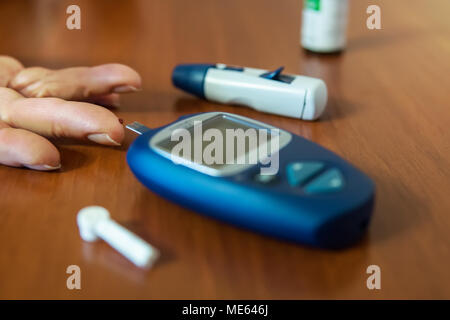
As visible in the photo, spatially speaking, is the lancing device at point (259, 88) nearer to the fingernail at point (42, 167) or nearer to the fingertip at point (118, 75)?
the fingertip at point (118, 75)

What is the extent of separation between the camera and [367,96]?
29.4 inches

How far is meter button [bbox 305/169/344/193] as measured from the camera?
1.46 feet

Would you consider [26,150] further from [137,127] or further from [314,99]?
[314,99]

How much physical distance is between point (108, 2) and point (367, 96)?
22.2 inches

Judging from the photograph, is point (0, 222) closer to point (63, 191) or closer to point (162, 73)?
point (63, 191)

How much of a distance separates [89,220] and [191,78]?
304 mm

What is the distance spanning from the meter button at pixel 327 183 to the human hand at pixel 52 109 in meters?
0.22

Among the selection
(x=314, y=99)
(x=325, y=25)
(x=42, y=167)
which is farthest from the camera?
(x=325, y=25)

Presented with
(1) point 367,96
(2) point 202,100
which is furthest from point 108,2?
(1) point 367,96

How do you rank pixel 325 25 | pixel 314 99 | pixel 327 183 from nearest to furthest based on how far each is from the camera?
pixel 327 183 → pixel 314 99 → pixel 325 25

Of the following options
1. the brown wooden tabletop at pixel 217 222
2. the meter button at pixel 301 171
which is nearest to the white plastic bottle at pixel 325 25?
the brown wooden tabletop at pixel 217 222

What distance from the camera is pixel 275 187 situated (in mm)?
452

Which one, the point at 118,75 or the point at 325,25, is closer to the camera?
the point at 118,75

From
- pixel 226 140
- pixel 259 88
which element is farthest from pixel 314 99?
pixel 226 140
